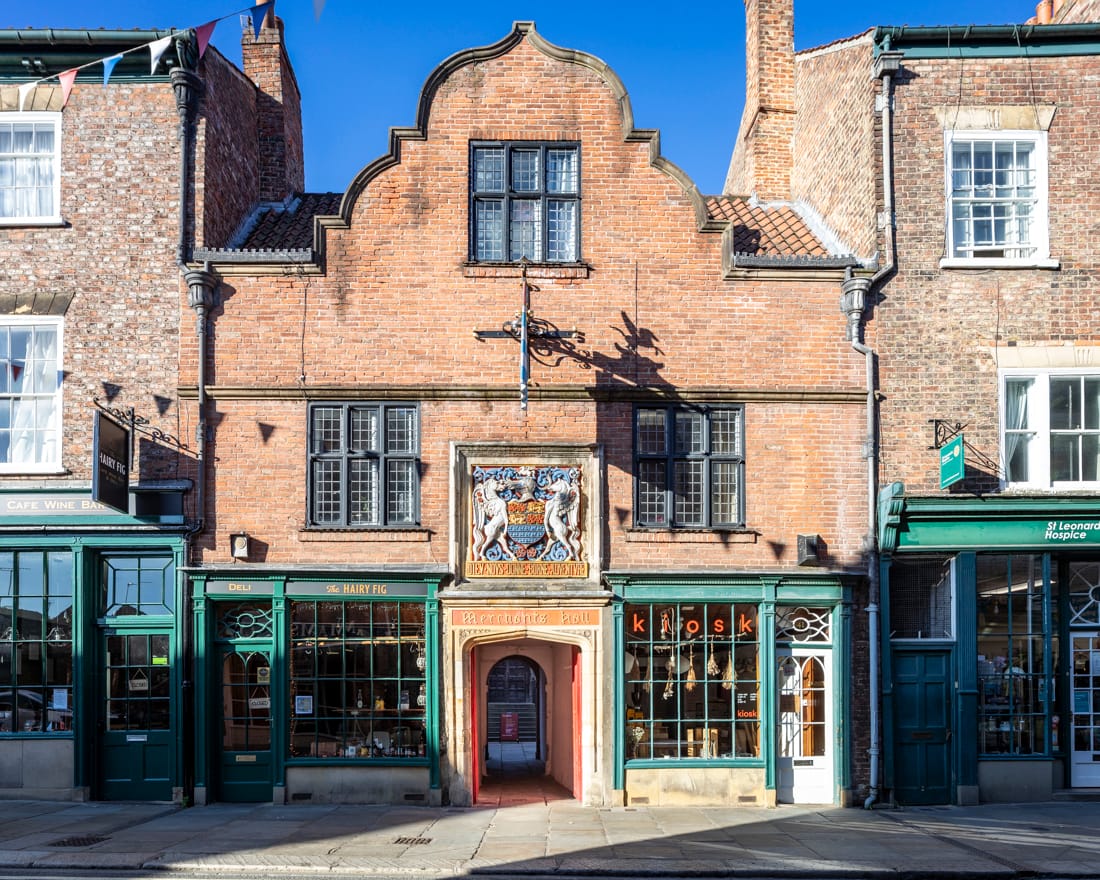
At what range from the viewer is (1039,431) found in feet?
54.1

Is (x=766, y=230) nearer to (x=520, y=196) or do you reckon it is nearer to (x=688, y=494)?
(x=520, y=196)

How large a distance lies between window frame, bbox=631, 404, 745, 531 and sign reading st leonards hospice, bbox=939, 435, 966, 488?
8.97 feet

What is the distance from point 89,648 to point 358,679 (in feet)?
12.4

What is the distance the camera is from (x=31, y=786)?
15906mm

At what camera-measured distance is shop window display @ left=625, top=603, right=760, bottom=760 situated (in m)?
16.1

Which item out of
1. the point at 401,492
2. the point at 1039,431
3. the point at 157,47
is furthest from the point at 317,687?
the point at 1039,431

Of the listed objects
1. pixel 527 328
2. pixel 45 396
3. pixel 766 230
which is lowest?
pixel 45 396

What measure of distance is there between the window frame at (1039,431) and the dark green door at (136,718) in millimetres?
12155

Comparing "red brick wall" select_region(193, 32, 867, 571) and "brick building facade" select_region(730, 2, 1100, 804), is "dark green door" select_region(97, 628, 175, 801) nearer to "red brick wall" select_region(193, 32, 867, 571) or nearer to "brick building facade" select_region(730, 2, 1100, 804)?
"red brick wall" select_region(193, 32, 867, 571)

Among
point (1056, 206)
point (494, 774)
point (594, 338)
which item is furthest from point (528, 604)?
point (1056, 206)

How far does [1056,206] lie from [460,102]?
28.6 ft

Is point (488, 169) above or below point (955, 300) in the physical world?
above

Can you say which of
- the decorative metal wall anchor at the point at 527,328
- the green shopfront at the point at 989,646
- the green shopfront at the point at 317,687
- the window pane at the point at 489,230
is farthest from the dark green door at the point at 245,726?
the green shopfront at the point at 989,646

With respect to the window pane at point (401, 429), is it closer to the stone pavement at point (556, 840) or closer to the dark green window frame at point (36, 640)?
the dark green window frame at point (36, 640)
